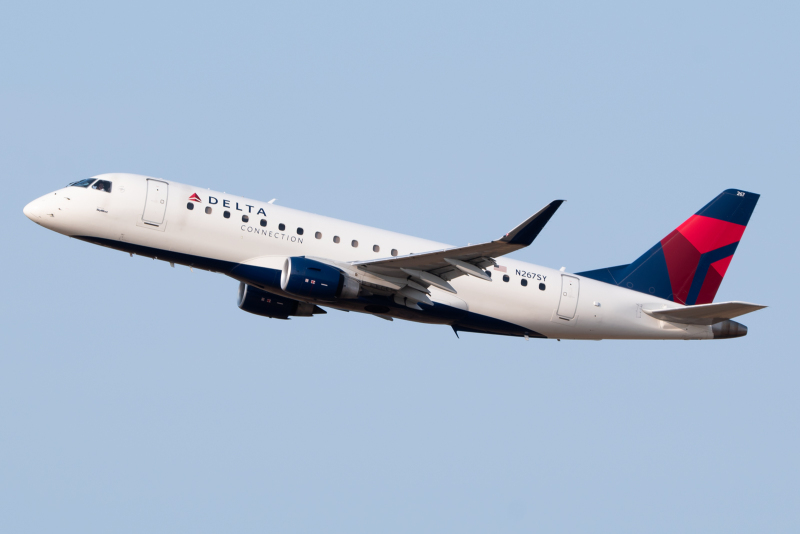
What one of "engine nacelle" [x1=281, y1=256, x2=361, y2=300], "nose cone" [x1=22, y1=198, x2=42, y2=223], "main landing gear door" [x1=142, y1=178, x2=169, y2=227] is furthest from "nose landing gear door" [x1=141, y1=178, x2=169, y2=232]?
"engine nacelle" [x1=281, y1=256, x2=361, y2=300]

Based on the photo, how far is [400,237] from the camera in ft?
128

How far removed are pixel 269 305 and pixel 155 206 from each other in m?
7.20

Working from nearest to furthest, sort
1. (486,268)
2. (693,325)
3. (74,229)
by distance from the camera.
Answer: (74,229)
(486,268)
(693,325)

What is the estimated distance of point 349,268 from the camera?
36719 mm

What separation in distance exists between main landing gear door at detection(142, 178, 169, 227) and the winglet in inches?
519

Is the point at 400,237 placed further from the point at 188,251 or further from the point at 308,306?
the point at 188,251

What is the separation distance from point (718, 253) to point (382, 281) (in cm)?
1702

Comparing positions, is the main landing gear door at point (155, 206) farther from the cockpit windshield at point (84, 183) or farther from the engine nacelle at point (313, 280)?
the engine nacelle at point (313, 280)

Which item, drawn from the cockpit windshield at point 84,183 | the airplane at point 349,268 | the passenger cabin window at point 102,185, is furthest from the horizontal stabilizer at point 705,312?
the cockpit windshield at point 84,183

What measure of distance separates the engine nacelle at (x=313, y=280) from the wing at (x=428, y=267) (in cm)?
125

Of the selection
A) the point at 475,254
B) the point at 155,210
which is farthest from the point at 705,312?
the point at 155,210

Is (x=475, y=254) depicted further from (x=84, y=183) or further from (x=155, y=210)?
(x=84, y=183)

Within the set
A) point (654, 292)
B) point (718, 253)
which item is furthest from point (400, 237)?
point (718, 253)

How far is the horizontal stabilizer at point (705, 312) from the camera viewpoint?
37956 mm
